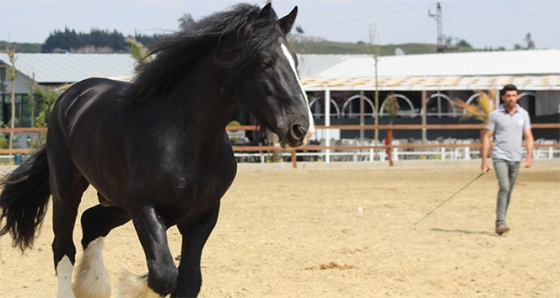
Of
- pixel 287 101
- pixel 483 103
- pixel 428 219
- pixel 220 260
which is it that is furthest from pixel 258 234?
pixel 483 103

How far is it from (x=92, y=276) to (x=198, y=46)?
207 cm

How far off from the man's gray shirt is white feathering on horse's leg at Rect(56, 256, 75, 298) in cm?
566

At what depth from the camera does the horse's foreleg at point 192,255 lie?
512 cm

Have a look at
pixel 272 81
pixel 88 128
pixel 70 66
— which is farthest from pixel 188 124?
pixel 70 66

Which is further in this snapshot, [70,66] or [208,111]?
[70,66]

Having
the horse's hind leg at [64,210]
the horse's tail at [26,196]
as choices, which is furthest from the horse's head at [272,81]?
the horse's tail at [26,196]

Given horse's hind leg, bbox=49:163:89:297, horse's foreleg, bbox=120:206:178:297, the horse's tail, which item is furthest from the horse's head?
the horse's tail

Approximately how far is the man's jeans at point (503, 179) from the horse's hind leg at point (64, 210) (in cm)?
547

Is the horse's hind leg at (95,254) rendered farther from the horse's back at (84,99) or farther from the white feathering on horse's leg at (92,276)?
the horse's back at (84,99)

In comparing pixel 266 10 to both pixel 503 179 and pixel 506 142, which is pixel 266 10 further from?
pixel 503 179

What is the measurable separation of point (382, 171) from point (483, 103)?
22.4 feet

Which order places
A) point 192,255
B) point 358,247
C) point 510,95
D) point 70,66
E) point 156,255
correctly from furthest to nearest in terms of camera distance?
point 70,66
point 510,95
point 358,247
point 192,255
point 156,255

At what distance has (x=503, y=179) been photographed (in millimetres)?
10211

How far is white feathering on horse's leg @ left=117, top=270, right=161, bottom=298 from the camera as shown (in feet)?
16.8
